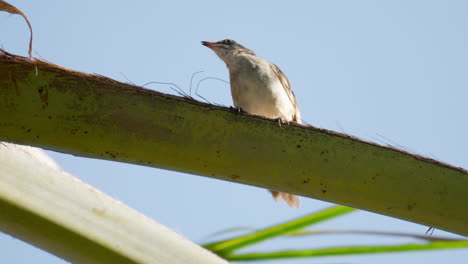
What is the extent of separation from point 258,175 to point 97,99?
0.49 meters

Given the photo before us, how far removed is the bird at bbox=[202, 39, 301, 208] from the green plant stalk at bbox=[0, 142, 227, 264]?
302 centimetres

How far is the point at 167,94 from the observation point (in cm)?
184

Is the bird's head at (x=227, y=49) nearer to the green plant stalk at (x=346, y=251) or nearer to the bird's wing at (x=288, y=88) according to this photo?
the bird's wing at (x=288, y=88)

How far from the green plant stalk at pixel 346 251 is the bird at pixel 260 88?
2.77 metres

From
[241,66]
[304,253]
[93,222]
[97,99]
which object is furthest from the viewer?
[241,66]

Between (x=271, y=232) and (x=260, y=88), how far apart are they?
2.93 meters

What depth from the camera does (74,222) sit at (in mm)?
1591

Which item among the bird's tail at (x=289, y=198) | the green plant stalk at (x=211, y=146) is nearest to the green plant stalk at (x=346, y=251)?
the green plant stalk at (x=211, y=146)

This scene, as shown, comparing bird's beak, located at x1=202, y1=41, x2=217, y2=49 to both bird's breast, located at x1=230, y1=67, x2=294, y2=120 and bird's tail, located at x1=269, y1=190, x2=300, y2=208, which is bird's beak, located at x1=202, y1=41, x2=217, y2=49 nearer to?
bird's breast, located at x1=230, y1=67, x2=294, y2=120

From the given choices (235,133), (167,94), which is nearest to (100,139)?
(167,94)

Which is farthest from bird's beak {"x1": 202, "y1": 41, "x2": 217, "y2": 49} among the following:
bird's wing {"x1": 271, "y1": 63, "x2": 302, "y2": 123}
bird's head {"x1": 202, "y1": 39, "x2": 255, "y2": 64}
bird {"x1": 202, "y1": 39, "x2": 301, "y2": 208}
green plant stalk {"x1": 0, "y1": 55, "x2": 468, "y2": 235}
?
green plant stalk {"x1": 0, "y1": 55, "x2": 468, "y2": 235}

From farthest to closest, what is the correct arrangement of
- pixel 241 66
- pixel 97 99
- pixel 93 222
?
1. pixel 241 66
2. pixel 97 99
3. pixel 93 222

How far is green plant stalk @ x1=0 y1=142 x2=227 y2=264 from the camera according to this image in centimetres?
155

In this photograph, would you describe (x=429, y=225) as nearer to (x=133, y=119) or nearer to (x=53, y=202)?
(x=133, y=119)
